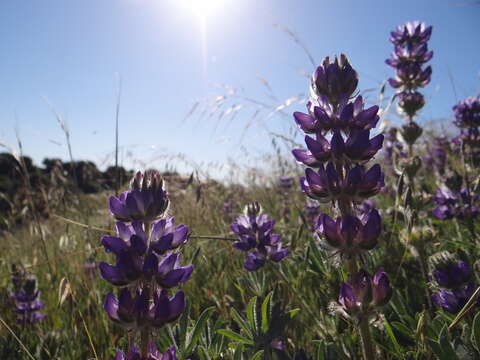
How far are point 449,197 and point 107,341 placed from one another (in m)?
2.68

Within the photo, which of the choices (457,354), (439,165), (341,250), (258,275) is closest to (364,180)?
(341,250)

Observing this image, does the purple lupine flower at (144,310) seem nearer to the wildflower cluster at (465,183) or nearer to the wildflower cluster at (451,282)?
the wildflower cluster at (451,282)

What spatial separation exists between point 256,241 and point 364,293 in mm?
1190

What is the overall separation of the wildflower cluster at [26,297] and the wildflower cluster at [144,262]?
193 centimetres

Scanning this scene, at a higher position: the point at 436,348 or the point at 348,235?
the point at 348,235

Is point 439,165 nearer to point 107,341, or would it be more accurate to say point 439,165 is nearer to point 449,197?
point 449,197

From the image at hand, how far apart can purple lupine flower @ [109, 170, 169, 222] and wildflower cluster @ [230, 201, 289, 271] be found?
3.63 feet

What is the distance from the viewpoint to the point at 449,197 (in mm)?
3025

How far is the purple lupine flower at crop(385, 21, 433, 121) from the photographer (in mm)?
3289

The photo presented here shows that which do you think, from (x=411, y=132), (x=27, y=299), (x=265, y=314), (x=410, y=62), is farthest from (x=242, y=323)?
(x=410, y=62)

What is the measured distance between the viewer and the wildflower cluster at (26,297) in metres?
2.69

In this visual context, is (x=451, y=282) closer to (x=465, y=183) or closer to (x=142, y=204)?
(x=142, y=204)

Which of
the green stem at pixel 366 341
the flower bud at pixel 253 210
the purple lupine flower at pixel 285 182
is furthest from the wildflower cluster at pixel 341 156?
the purple lupine flower at pixel 285 182

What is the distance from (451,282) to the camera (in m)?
1.67
